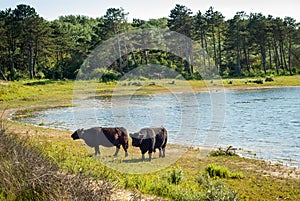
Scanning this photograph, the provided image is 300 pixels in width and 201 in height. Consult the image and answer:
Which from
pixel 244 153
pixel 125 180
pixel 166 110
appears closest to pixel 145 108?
pixel 166 110

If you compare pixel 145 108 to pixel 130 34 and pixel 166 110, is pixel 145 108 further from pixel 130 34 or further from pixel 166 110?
pixel 130 34

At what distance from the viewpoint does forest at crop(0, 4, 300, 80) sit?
2403 inches

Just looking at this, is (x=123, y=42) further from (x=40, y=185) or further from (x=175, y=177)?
(x=40, y=185)

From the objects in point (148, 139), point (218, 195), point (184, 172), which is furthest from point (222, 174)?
point (218, 195)

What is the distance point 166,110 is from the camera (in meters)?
32.5

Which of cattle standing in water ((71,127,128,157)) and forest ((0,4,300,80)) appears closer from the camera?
cattle standing in water ((71,127,128,157))

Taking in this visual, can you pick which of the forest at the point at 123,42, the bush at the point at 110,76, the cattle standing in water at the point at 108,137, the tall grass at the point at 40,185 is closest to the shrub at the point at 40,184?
the tall grass at the point at 40,185

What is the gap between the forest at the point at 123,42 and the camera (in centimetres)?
6103

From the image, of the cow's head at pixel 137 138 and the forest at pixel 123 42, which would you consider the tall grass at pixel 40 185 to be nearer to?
the cow's head at pixel 137 138

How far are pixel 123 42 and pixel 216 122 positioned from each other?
1447 inches

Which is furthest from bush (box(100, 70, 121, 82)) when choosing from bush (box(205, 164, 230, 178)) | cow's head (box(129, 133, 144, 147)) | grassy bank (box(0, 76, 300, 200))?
bush (box(205, 164, 230, 178))

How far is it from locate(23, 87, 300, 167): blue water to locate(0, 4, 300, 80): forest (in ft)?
76.0

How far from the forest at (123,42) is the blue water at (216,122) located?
76.0 ft

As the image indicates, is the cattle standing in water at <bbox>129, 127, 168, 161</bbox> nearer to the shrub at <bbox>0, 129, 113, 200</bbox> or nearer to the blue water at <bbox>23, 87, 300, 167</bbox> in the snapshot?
the blue water at <bbox>23, 87, 300, 167</bbox>
